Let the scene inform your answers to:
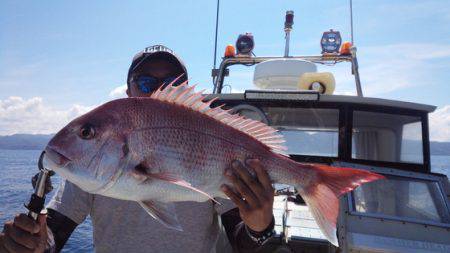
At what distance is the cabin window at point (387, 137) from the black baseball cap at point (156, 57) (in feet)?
9.67

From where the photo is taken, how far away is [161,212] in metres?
1.63

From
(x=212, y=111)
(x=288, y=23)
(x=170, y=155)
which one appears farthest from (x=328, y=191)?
(x=288, y=23)

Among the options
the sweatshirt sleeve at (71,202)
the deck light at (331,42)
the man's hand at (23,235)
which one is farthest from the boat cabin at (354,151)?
the man's hand at (23,235)

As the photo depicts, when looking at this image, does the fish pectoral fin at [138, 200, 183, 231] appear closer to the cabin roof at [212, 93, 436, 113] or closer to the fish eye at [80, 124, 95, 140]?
the fish eye at [80, 124, 95, 140]

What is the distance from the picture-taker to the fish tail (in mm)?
1823

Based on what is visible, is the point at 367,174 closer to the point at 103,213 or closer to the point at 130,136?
the point at 130,136

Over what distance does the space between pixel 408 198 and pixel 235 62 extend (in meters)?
3.64

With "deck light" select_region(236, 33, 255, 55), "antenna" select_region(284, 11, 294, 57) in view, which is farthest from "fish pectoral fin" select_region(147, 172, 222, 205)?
"antenna" select_region(284, 11, 294, 57)

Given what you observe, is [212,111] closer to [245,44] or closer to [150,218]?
[150,218]

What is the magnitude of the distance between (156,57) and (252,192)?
1.12 m

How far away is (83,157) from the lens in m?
1.56

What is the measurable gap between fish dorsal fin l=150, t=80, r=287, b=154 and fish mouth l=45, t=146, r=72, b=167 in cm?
48

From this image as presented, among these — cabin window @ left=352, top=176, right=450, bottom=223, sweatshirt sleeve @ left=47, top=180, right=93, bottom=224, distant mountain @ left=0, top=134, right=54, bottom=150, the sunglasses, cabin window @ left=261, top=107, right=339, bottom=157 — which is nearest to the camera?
sweatshirt sleeve @ left=47, top=180, right=93, bottom=224

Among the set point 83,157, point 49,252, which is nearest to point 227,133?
point 83,157
